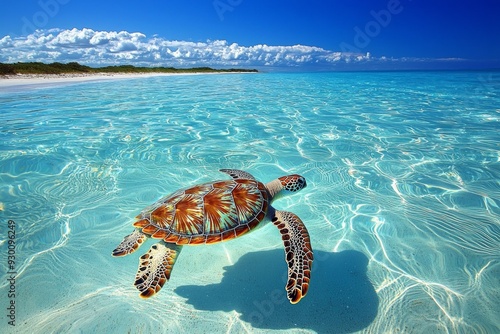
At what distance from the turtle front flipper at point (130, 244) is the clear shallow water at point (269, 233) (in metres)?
0.51

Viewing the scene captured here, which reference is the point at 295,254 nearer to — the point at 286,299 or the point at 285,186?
the point at 286,299

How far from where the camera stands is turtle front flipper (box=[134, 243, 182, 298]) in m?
2.70

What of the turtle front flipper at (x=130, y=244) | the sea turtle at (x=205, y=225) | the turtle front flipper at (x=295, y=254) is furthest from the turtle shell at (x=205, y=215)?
the turtle front flipper at (x=295, y=254)

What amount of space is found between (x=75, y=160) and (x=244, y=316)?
6310mm

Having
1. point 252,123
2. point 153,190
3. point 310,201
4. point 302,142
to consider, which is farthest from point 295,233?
point 252,123

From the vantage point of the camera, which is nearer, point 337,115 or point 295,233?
point 295,233

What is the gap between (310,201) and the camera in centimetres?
514

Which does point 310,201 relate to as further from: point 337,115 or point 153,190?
point 337,115

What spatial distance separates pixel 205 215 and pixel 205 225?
0.43 ft

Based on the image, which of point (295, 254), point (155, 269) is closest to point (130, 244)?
point (155, 269)

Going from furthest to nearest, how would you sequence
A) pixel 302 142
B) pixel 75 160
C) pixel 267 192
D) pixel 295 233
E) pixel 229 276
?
pixel 302 142, pixel 75 160, pixel 267 192, pixel 229 276, pixel 295 233

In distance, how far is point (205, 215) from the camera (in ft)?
10.8

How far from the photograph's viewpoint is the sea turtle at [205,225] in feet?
9.48

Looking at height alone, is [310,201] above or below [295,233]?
below
